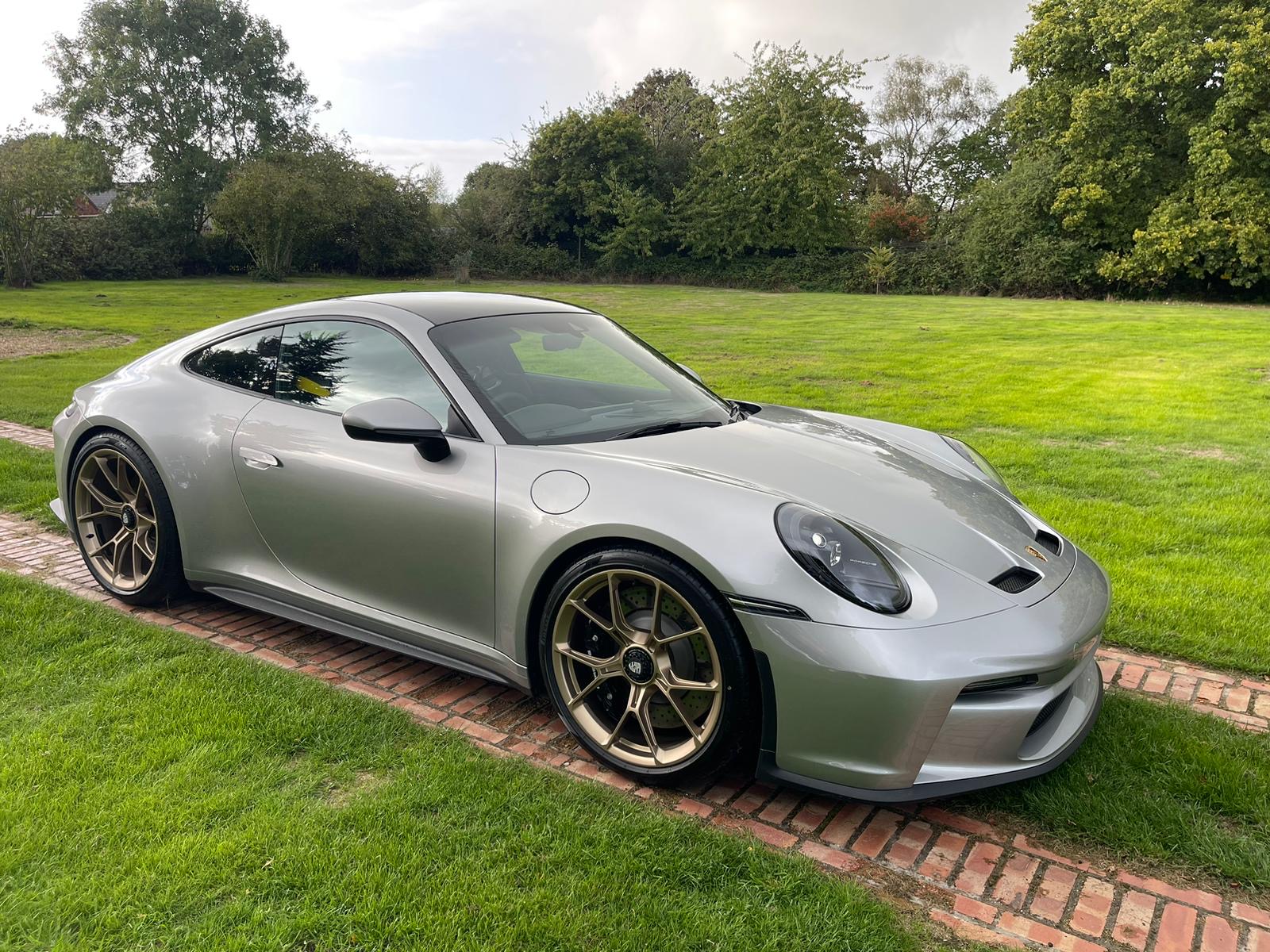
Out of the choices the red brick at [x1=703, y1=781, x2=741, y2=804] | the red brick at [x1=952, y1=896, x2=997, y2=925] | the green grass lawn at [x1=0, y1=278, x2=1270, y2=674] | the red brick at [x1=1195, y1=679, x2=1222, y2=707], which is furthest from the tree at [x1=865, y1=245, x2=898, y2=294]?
the red brick at [x1=952, y1=896, x2=997, y2=925]

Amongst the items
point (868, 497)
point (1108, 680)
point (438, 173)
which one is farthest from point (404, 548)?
point (438, 173)

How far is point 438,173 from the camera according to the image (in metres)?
80.7

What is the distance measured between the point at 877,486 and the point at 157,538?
115 inches

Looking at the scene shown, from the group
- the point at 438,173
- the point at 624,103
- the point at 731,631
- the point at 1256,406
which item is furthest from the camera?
the point at 438,173

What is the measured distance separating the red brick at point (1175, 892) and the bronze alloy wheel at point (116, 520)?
3.66 m

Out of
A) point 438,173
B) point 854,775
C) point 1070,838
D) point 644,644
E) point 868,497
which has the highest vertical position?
point 438,173

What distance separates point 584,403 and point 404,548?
0.84 m

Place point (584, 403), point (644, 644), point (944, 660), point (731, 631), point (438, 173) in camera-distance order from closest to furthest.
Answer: point (944, 660), point (731, 631), point (644, 644), point (584, 403), point (438, 173)

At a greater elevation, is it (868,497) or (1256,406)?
(868,497)

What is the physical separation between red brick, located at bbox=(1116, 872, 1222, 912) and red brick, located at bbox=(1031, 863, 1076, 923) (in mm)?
135

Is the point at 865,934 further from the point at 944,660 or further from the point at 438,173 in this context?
the point at 438,173

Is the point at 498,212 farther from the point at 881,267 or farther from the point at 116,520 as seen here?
the point at 116,520

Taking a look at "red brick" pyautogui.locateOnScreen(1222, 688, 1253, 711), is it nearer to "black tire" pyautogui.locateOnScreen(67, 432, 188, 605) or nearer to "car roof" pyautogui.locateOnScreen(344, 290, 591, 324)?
"car roof" pyautogui.locateOnScreen(344, 290, 591, 324)

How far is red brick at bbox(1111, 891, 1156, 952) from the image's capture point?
2059 millimetres
